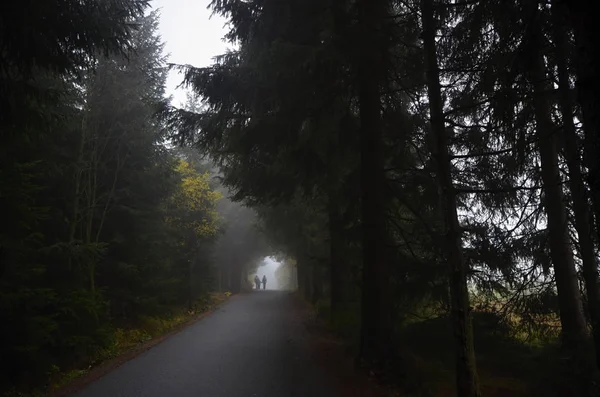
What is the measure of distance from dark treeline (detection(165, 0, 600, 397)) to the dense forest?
0.05 metres

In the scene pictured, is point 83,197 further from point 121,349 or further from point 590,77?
point 590,77

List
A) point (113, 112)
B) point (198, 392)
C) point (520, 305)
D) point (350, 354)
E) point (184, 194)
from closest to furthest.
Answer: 1. point (198, 392)
2. point (520, 305)
3. point (350, 354)
4. point (113, 112)
5. point (184, 194)

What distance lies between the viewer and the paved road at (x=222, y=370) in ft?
22.7

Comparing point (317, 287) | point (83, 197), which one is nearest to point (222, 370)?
point (83, 197)

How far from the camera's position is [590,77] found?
240cm

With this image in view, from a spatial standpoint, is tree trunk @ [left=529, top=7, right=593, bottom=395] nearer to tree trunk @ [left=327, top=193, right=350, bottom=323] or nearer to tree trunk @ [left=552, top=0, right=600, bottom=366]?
tree trunk @ [left=552, top=0, right=600, bottom=366]

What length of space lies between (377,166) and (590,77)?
6354 millimetres

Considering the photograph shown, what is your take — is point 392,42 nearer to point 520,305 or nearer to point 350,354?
point 520,305

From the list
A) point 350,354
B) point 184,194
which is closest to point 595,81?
point 350,354

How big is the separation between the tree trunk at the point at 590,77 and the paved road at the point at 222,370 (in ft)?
17.9

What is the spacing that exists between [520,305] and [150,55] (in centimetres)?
1658

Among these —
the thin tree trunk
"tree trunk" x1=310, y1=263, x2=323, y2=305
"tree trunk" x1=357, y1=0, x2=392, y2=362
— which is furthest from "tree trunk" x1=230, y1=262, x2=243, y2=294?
"tree trunk" x1=357, y1=0, x2=392, y2=362

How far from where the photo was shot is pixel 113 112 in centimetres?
1337

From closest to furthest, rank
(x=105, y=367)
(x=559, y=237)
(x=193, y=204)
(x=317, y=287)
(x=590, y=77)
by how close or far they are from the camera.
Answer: (x=590, y=77) → (x=559, y=237) → (x=105, y=367) → (x=193, y=204) → (x=317, y=287)
